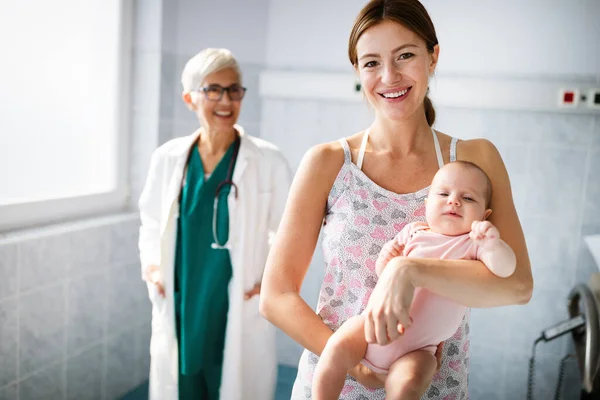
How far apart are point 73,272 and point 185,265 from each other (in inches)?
26.1

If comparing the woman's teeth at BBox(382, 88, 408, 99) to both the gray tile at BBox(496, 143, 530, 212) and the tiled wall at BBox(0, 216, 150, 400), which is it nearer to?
the tiled wall at BBox(0, 216, 150, 400)

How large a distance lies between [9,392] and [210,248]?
1027 mm

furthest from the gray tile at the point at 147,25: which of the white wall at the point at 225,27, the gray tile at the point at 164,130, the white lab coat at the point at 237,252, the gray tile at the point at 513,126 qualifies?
the gray tile at the point at 513,126

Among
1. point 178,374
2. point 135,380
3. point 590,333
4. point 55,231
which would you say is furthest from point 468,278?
point 135,380

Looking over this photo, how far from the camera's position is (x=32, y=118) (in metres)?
2.81

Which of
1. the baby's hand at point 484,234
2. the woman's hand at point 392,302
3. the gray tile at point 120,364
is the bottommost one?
the gray tile at point 120,364

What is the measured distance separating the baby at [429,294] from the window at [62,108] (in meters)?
2.06

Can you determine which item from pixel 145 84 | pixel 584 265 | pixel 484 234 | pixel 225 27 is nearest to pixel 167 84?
pixel 145 84

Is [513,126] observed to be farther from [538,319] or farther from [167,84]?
[167,84]

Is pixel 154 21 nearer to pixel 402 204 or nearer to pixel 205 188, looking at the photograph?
pixel 205 188

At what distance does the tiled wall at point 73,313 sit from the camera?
2576mm

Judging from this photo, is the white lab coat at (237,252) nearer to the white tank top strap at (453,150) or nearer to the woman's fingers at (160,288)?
the woman's fingers at (160,288)

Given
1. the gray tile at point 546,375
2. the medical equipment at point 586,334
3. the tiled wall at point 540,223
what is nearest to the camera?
the medical equipment at point 586,334

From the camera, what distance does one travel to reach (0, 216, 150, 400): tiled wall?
2.58 m
